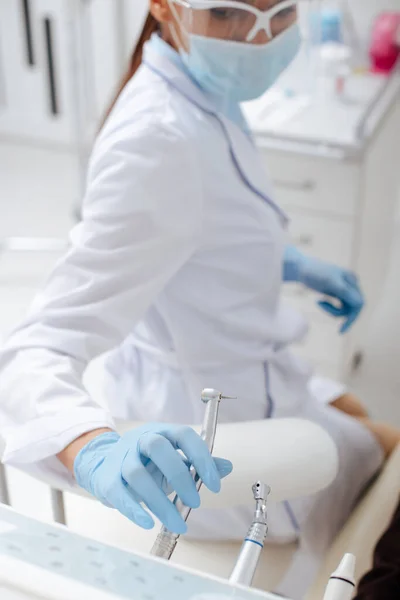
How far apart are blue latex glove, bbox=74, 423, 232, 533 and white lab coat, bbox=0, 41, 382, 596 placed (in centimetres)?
11

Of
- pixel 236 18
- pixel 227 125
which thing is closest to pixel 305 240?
pixel 227 125

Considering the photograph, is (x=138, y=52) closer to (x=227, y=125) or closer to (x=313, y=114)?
(x=227, y=125)

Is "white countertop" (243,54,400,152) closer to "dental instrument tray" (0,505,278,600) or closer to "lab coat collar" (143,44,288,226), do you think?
"lab coat collar" (143,44,288,226)

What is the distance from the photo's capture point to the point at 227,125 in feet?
3.86

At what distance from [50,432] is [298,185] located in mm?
1338

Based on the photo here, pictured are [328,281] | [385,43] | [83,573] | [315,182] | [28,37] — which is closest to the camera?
[83,573]

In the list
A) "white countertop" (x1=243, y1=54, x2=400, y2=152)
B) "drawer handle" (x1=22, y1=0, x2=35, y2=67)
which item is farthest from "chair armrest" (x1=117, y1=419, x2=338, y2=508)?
"drawer handle" (x1=22, y1=0, x2=35, y2=67)

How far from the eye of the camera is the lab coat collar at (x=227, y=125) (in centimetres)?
112

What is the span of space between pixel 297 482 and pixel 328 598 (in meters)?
0.33

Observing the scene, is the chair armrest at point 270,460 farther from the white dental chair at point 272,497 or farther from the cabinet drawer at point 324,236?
the cabinet drawer at point 324,236

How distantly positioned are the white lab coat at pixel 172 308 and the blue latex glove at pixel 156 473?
112 mm

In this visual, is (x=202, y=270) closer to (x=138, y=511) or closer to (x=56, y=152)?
(x=138, y=511)

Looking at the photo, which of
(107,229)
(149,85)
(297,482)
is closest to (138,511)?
(297,482)

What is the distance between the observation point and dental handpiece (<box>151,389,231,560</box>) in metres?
0.73
